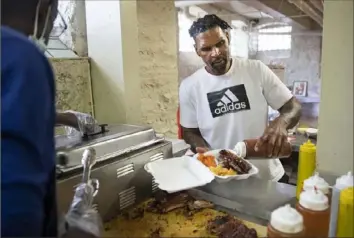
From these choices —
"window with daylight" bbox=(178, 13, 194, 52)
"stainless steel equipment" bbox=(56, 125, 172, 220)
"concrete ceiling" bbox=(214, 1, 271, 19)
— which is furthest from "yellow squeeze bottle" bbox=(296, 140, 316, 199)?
"concrete ceiling" bbox=(214, 1, 271, 19)

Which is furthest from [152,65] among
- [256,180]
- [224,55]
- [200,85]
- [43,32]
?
[43,32]

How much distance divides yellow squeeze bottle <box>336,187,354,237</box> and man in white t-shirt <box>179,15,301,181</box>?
0.96 m

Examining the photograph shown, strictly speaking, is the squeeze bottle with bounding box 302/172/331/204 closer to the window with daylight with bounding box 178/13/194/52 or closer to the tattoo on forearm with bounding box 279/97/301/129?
the tattoo on forearm with bounding box 279/97/301/129

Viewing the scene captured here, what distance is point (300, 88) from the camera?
19.8 ft

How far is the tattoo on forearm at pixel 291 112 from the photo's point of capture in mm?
1632

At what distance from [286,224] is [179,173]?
54cm

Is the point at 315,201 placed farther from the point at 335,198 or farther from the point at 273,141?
the point at 273,141

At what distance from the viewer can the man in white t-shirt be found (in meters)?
1.71

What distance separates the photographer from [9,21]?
0.75m

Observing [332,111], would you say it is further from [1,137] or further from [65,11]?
[65,11]

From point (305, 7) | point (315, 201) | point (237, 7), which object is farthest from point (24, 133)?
point (237, 7)

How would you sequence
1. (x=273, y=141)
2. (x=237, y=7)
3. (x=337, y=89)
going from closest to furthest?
1. (x=337, y=89)
2. (x=273, y=141)
3. (x=237, y=7)

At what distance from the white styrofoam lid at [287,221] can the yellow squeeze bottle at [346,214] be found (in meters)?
0.11

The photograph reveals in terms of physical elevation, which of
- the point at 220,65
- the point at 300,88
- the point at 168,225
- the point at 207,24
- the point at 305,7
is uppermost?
the point at 305,7
